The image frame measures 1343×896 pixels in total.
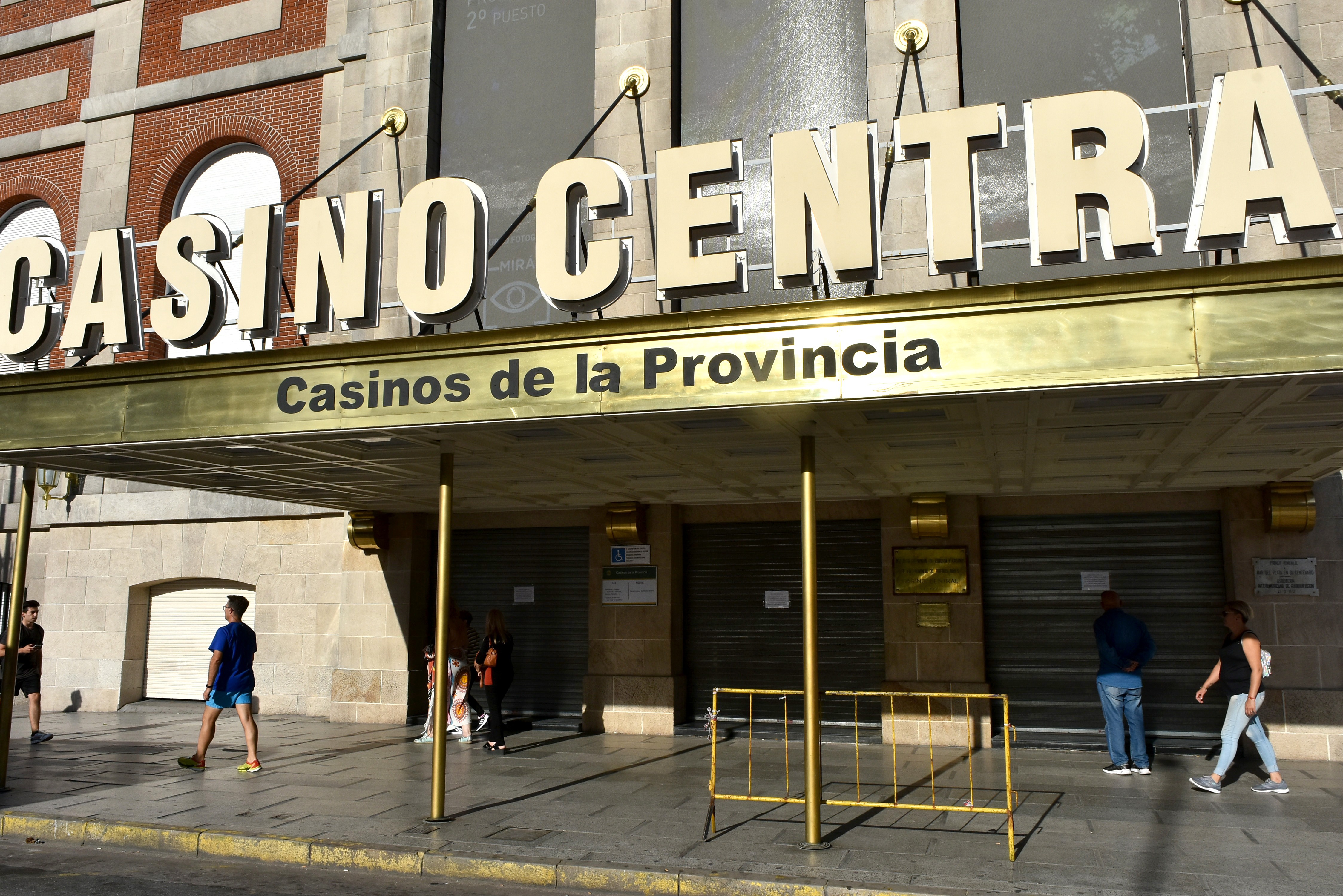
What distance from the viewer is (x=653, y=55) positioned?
44.5 feet

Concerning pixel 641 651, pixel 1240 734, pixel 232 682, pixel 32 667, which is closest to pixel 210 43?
pixel 32 667

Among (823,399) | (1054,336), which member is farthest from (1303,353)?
(823,399)

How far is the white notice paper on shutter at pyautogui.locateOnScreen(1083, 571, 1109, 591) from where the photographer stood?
12.0 metres

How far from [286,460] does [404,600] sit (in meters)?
4.83

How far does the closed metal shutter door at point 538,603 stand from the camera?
14.0 metres

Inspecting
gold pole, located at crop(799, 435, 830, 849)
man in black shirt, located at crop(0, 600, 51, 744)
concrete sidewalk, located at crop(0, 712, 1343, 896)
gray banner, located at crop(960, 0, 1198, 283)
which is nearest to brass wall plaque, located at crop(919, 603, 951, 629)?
concrete sidewalk, located at crop(0, 712, 1343, 896)

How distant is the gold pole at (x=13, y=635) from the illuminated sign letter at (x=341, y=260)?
3456 millimetres

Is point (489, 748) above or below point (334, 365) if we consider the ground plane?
below

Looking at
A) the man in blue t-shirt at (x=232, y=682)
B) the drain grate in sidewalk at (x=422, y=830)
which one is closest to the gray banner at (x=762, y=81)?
the man in blue t-shirt at (x=232, y=682)

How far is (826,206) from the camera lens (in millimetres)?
7586

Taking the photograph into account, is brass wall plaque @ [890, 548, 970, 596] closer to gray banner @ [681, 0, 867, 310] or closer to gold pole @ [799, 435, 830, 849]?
gray banner @ [681, 0, 867, 310]

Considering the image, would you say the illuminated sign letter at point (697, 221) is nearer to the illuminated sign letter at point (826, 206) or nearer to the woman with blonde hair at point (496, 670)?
the illuminated sign letter at point (826, 206)

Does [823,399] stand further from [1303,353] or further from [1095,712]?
[1095,712]

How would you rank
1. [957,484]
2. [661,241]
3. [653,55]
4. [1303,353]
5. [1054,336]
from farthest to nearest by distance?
[653,55]
[957,484]
[661,241]
[1054,336]
[1303,353]
